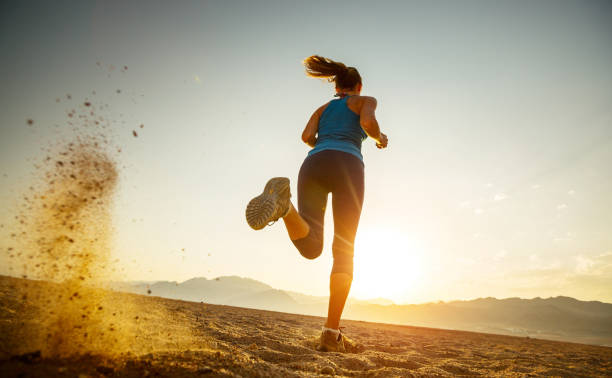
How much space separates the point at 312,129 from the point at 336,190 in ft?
2.39

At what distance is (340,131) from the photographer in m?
2.49

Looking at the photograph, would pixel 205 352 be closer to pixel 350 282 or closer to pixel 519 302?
pixel 350 282

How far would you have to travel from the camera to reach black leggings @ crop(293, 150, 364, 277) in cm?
232

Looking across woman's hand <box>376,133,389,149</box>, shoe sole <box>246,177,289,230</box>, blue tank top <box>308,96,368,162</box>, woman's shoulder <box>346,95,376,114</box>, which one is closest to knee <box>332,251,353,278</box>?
shoe sole <box>246,177,289,230</box>

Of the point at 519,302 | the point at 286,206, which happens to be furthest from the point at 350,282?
the point at 519,302

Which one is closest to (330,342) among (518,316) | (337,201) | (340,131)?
(337,201)

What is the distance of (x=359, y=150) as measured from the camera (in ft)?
8.29

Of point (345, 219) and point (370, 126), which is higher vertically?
point (370, 126)

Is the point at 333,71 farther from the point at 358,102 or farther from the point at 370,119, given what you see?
the point at 370,119

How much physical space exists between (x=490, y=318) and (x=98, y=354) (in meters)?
71.3

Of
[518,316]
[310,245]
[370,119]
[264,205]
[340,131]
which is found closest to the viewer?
[264,205]

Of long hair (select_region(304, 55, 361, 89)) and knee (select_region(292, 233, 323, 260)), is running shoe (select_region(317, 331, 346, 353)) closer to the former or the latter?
knee (select_region(292, 233, 323, 260))

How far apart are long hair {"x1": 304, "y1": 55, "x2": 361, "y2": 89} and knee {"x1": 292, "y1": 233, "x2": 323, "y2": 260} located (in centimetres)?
157

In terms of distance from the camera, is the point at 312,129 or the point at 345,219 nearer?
the point at 345,219
